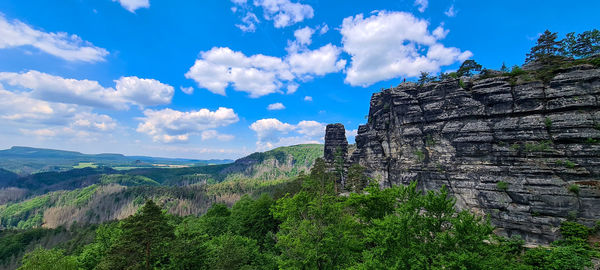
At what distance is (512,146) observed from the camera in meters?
38.5

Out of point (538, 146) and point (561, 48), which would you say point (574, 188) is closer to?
point (538, 146)

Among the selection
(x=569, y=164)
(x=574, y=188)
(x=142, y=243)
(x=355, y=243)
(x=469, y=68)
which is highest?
(x=469, y=68)

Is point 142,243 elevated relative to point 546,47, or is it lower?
lower

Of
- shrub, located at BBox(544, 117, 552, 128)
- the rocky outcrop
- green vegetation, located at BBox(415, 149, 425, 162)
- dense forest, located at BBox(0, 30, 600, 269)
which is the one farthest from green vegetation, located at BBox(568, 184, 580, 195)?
the rocky outcrop

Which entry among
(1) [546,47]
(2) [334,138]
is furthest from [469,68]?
(2) [334,138]

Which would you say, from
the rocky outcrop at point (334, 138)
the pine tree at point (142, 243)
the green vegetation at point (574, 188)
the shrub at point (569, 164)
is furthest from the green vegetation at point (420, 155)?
the rocky outcrop at point (334, 138)

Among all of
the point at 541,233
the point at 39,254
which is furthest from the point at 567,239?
the point at 39,254

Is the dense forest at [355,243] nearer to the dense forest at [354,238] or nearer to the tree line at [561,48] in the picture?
the dense forest at [354,238]

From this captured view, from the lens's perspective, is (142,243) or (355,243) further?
(142,243)

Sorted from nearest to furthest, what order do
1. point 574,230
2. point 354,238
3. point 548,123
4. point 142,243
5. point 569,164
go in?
point 354,238
point 142,243
point 574,230
point 569,164
point 548,123

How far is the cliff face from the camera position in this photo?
3303 centimetres

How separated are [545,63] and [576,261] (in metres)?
40.1

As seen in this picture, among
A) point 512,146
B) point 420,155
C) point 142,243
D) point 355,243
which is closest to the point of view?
point 355,243

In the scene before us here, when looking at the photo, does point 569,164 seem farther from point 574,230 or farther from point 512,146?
point 574,230
